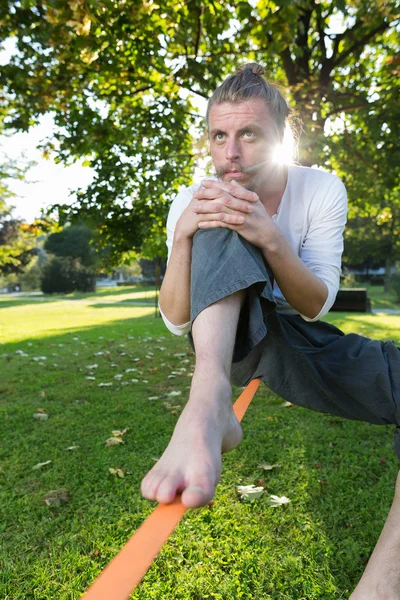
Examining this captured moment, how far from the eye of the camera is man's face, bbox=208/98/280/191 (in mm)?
2164

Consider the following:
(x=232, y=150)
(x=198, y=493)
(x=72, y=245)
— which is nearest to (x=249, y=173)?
(x=232, y=150)

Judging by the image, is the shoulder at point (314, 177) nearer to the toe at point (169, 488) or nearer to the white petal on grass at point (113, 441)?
the toe at point (169, 488)

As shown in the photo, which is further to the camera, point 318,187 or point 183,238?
point 318,187

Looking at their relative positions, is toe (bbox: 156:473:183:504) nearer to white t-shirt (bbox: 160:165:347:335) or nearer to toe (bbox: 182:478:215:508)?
toe (bbox: 182:478:215:508)

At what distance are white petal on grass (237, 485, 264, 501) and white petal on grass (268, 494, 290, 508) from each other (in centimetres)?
7

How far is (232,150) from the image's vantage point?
216 cm

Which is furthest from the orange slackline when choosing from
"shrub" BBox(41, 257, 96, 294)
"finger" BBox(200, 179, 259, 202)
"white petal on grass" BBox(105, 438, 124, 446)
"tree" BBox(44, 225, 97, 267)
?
"tree" BBox(44, 225, 97, 267)

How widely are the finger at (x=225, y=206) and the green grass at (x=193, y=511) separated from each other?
4.70 ft

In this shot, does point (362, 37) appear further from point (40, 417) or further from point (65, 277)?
point (65, 277)

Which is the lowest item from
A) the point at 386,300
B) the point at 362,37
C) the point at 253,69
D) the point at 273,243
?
the point at 386,300

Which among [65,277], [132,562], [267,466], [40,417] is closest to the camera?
[132,562]

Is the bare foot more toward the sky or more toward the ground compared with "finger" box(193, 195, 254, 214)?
more toward the ground

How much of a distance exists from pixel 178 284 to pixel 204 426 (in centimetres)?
72

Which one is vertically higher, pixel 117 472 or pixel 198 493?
pixel 198 493
